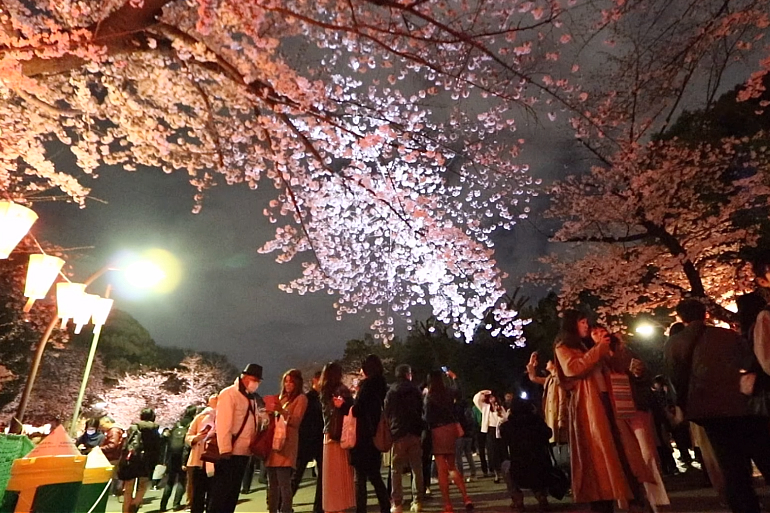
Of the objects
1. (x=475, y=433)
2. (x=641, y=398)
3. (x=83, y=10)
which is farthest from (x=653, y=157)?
(x=83, y=10)

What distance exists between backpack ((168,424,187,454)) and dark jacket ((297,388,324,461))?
284 centimetres

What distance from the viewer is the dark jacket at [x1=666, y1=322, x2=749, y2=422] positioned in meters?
3.17

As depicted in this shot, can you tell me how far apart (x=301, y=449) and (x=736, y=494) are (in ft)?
15.2

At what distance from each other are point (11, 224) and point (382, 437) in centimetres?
460

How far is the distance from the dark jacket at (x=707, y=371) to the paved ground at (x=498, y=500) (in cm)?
183

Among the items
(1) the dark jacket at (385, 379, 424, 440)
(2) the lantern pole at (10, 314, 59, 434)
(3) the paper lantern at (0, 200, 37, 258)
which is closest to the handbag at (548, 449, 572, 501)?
(1) the dark jacket at (385, 379, 424, 440)

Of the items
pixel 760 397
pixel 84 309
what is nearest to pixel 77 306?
pixel 84 309

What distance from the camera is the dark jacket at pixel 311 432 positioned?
6.37 m

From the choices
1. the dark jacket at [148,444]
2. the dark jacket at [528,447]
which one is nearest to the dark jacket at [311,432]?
the dark jacket at [148,444]

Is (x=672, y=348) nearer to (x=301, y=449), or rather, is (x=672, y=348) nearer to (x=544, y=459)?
(x=544, y=459)

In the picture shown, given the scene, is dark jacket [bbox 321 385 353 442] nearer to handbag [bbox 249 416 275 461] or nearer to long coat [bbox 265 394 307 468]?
long coat [bbox 265 394 307 468]

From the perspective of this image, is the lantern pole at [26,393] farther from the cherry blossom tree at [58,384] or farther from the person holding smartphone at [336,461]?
the cherry blossom tree at [58,384]

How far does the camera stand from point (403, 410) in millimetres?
5910

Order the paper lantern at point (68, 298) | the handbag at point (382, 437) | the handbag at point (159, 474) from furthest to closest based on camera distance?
the handbag at point (159, 474)
the paper lantern at point (68, 298)
the handbag at point (382, 437)
